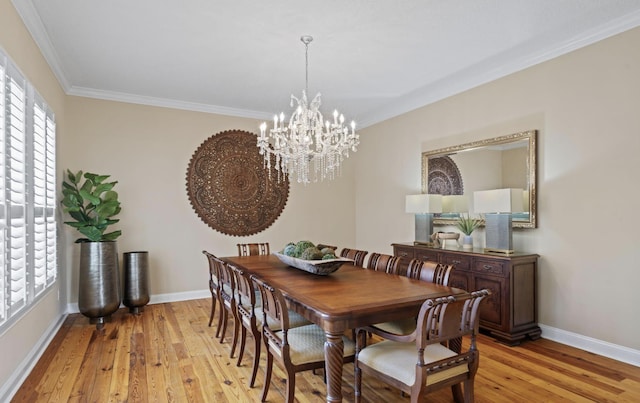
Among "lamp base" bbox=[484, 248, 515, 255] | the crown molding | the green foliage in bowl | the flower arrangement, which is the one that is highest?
the crown molding

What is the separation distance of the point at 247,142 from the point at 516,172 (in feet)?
12.4

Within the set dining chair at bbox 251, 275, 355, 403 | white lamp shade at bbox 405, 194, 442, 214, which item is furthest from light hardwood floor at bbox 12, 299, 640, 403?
white lamp shade at bbox 405, 194, 442, 214

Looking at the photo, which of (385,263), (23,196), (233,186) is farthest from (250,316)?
(233,186)

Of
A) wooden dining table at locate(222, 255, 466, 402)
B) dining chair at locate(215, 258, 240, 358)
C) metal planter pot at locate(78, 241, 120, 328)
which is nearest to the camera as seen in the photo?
wooden dining table at locate(222, 255, 466, 402)

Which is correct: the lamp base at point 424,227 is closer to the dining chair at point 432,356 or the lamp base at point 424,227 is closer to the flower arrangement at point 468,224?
the flower arrangement at point 468,224

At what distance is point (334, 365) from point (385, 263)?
4.54 feet

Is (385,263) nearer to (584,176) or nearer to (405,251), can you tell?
(405,251)

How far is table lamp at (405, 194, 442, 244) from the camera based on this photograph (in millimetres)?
4457

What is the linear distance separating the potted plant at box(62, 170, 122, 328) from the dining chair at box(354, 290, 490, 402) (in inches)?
127

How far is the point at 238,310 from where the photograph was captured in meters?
2.98

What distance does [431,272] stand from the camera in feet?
8.86

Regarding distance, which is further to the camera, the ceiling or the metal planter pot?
the metal planter pot

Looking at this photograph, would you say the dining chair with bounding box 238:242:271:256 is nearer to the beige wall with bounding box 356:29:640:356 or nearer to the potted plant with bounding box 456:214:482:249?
the potted plant with bounding box 456:214:482:249

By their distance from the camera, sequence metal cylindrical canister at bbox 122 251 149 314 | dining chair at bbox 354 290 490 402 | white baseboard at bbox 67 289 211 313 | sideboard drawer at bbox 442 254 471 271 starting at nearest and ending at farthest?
dining chair at bbox 354 290 490 402 < sideboard drawer at bbox 442 254 471 271 < metal cylindrical canister at bbox 122 251 149 314 < white baseboard at bbox 67 289 211 313
